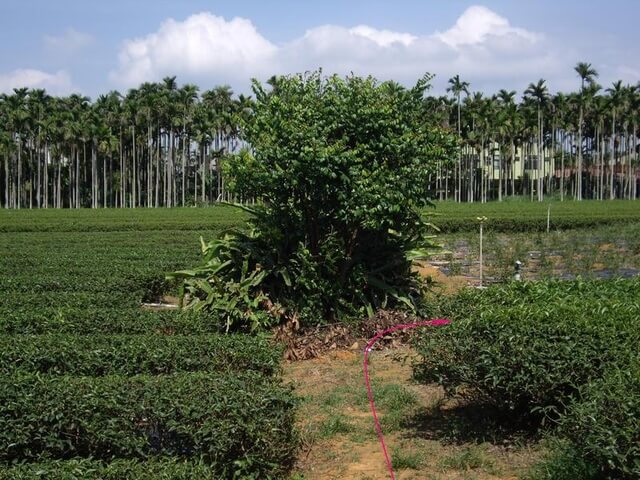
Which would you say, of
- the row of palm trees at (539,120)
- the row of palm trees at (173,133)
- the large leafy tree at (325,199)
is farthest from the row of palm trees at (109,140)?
the large leafy tree at (325,199)

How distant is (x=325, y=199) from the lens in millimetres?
10102

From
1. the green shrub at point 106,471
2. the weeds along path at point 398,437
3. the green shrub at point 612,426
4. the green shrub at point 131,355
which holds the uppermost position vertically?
the green shrub at point 612,426

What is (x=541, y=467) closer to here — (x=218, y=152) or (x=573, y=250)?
(x=573, y=250)

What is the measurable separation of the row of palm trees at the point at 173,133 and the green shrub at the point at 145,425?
200ft

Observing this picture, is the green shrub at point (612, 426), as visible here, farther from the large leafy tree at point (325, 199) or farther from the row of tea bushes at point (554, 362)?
Result: the large leafy tree at point (325, 199)

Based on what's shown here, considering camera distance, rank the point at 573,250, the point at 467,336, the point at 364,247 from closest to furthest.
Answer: the point at 467,336, the point at 364,247, the point at 573,250

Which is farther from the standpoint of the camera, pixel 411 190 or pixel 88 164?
pixel 88 164

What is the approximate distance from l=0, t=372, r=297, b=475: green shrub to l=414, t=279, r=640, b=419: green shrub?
144 centimetres

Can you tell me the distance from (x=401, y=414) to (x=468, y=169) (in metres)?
72.0

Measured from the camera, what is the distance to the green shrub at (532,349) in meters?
5.31

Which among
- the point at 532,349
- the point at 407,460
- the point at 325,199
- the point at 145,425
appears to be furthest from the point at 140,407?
the point at 325,199

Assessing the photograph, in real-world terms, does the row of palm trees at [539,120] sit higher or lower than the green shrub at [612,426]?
higher

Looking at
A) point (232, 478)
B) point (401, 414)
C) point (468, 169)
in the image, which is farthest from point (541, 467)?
point (468, 169)

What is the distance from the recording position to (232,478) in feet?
17.1
